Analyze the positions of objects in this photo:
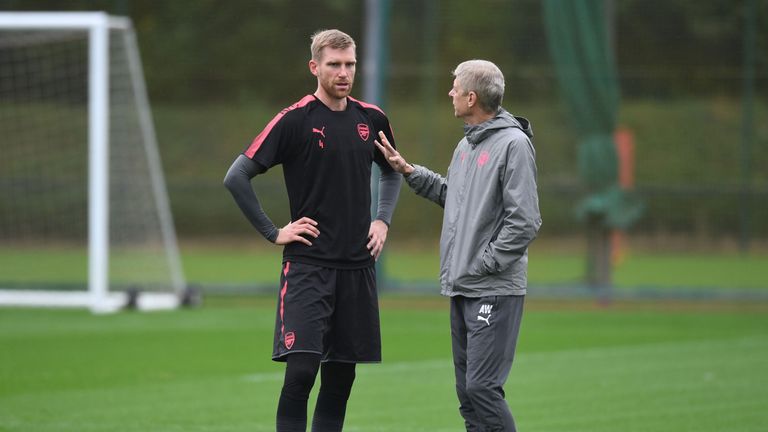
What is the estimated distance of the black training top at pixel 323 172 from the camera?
5648 mm

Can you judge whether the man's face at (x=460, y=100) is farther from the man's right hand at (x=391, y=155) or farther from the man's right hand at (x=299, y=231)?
the man's right hand at (x=299, y=231)

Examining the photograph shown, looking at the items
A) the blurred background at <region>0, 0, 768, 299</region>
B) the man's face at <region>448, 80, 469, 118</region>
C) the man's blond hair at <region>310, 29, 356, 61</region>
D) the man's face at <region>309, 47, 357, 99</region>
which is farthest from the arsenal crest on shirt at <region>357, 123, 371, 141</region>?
the blurred background at <region>0, 0, 768, 299</region>

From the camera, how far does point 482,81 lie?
18.1 ft

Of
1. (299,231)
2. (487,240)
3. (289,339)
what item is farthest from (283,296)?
(487,240)

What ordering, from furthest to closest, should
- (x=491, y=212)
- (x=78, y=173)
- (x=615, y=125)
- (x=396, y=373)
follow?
(x=78, y=173) < (x=615, y=125) < (x=396, y=373) < (x=491, y=212)

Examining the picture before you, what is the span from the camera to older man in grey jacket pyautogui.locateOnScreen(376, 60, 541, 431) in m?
5.39

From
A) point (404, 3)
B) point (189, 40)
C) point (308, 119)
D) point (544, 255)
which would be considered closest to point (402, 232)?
point (544, 255)

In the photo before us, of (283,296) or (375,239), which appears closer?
(283,296)

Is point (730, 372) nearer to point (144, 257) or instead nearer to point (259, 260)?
point (144, 257)

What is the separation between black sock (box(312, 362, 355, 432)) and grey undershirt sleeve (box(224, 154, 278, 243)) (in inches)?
28.0

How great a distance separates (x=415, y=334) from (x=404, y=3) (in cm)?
543

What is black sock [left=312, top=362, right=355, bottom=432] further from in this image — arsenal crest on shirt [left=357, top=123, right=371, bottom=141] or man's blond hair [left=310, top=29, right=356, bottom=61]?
man's blond hair [left=310, top=29, right=356, bottom=61]

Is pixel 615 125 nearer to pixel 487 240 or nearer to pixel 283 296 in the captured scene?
pixel 487 240

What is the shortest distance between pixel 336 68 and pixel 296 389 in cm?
151
